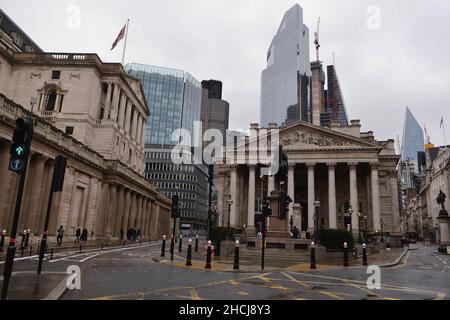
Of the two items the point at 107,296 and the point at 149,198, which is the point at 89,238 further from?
the point at 107,296

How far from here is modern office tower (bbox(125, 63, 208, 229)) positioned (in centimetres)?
11569

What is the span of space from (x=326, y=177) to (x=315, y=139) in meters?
9.39

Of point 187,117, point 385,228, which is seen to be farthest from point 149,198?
point 187,117

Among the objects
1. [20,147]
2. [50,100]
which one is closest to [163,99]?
[50,100]

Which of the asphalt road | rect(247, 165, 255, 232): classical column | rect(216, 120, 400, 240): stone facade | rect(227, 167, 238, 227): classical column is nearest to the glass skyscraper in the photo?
rect(216, 120, 400, 240): stone facade

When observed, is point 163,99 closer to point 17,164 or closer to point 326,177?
point 326,177

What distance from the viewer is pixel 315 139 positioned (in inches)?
2223

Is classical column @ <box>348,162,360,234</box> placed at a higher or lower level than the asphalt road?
higher

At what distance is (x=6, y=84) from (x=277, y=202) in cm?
4104

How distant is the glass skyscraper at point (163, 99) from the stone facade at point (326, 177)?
76.8 metres

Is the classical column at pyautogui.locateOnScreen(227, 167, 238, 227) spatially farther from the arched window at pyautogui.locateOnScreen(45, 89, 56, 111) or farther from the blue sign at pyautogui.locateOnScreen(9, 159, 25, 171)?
the blue sign at pyautogui.locateOnScreen(9, 159, 25, 171)

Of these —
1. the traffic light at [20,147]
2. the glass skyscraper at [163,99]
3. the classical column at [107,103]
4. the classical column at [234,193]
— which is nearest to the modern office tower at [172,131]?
the glass skyscraper at [163,99]

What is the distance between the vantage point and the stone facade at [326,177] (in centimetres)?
5356
